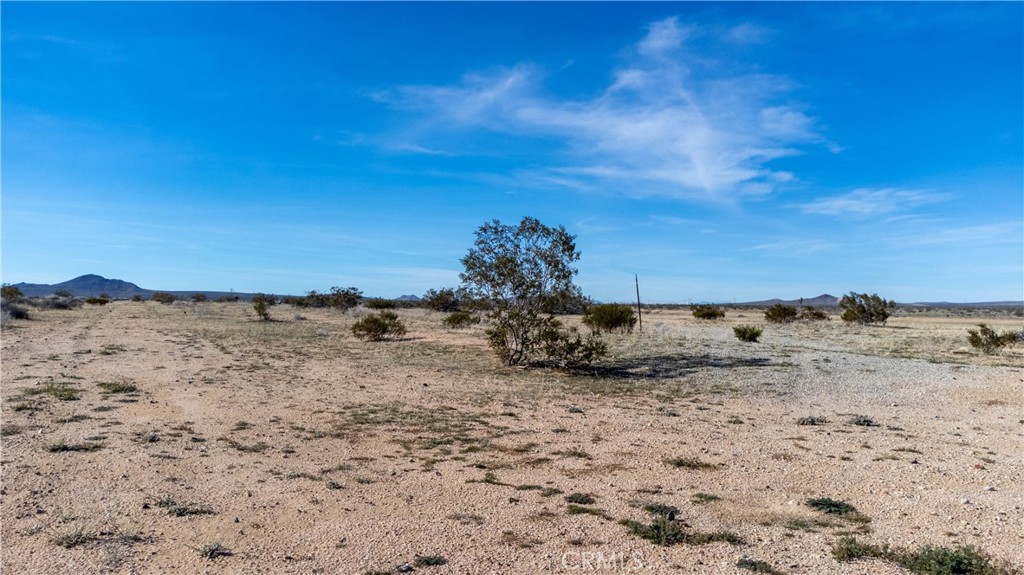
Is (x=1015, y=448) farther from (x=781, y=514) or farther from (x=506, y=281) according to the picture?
(x=506, y=281)

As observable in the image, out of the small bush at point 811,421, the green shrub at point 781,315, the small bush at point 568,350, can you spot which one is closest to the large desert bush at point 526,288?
the small bush at point 568,350

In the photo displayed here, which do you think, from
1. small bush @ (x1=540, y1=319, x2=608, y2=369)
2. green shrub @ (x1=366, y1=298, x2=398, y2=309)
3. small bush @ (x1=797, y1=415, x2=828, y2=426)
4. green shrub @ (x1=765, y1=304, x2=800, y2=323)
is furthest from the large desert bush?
green shrub @ (x1=366, y1=298, x2=398, y2=309)

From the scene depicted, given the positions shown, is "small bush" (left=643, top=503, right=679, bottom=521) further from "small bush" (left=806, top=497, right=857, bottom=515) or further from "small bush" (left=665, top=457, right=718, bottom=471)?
"small bush" (left=665, top=457, right=718, bottom=471)

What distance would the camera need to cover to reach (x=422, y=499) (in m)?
6.04

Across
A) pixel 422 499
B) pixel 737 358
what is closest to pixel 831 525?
pixel 422 499

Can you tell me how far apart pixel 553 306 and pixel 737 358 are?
6.05 meters

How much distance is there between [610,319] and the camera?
2995 centimetres

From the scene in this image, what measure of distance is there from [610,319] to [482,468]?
23.4 metres

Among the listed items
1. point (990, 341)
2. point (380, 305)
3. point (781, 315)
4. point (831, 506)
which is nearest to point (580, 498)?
point (831, 506)

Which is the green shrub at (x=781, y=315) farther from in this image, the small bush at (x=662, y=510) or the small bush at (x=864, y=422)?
the small bush at (x=662, y=510)

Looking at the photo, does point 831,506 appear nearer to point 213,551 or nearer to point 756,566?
Answer: point 756,566

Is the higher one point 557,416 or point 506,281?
point 506,281

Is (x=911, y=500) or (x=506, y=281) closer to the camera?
(x=911, y=500)

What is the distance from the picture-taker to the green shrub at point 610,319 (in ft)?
97.9
